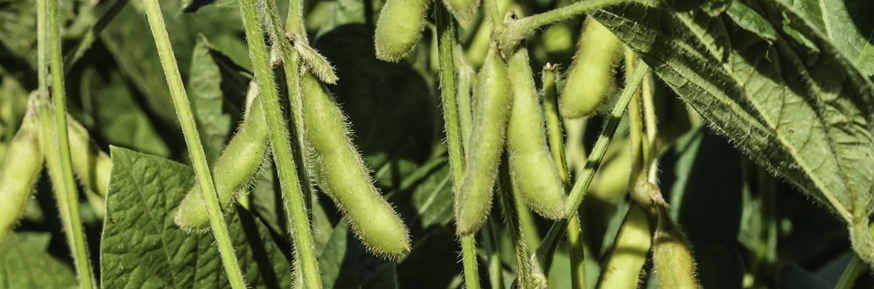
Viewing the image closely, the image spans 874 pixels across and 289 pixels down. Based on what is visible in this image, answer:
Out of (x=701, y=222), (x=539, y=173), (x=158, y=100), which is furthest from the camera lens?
(x=158, y=100)

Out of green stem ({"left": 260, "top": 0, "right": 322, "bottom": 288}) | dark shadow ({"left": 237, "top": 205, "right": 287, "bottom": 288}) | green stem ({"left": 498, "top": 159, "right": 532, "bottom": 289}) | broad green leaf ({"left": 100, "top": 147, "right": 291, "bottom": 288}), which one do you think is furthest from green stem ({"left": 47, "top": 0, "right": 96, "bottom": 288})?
green stem ({"left": 498, "top": 159, "right": 532, "bottom": 289})

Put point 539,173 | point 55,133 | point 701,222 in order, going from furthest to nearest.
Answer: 1. point 701,222
2. point 55,133
3. point 539,173

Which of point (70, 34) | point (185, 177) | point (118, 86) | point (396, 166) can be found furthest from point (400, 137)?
point (70, 34)

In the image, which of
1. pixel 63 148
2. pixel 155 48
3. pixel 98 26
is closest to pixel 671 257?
pixel 63 148

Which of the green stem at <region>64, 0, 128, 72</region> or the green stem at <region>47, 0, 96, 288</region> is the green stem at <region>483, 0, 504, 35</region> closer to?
the green stem at <region>47, 0, 96, 288</region>

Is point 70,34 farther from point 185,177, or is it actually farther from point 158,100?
point 185,177

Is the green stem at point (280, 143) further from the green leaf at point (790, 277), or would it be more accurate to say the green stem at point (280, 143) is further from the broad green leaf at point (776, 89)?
the green leaf at point (790, 277)

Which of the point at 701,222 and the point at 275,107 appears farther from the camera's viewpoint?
the point at 701,222

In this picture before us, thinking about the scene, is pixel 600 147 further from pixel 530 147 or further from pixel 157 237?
pixel 157 237
